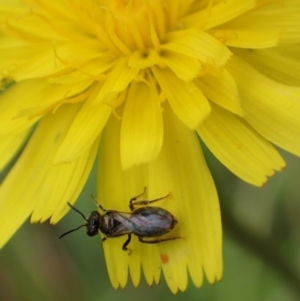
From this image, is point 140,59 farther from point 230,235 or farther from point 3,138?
point 230,235

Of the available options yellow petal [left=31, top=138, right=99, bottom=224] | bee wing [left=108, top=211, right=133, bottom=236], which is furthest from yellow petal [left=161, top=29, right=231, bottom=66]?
bee wing [left=108, top=211, right=133, bottom=236]

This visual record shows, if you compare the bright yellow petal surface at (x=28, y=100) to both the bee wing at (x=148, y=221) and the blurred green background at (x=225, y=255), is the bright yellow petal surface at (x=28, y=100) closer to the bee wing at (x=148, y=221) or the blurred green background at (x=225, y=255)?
the bee wing at (x=148, y=221)

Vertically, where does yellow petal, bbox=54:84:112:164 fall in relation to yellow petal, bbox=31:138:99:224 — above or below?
above

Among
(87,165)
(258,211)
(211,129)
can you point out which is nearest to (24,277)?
(258,211)

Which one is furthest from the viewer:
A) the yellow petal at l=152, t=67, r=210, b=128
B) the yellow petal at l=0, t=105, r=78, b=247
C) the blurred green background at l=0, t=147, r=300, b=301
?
the blurred green background at l=0, t=147, r=300, b=301

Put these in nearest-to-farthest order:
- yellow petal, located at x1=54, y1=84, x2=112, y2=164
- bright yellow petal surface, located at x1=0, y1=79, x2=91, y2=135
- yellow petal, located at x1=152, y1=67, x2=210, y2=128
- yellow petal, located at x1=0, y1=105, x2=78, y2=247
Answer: yellow petal, located at x1=152, y1=67, x2=210, y2=128, yellow petal, located at x1=54, y1=84, x2=112, y2=164, bright yellow petal surface, located at x1=0, y1=79, x2=91, y2=135, yellow petal, located at x1=0, y1=105, x2=78, y2=247

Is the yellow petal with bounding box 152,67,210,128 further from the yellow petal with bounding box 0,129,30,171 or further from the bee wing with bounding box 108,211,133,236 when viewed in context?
the yellow petal with bounding box 0,129,30,171

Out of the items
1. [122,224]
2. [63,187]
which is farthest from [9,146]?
[122,224]
